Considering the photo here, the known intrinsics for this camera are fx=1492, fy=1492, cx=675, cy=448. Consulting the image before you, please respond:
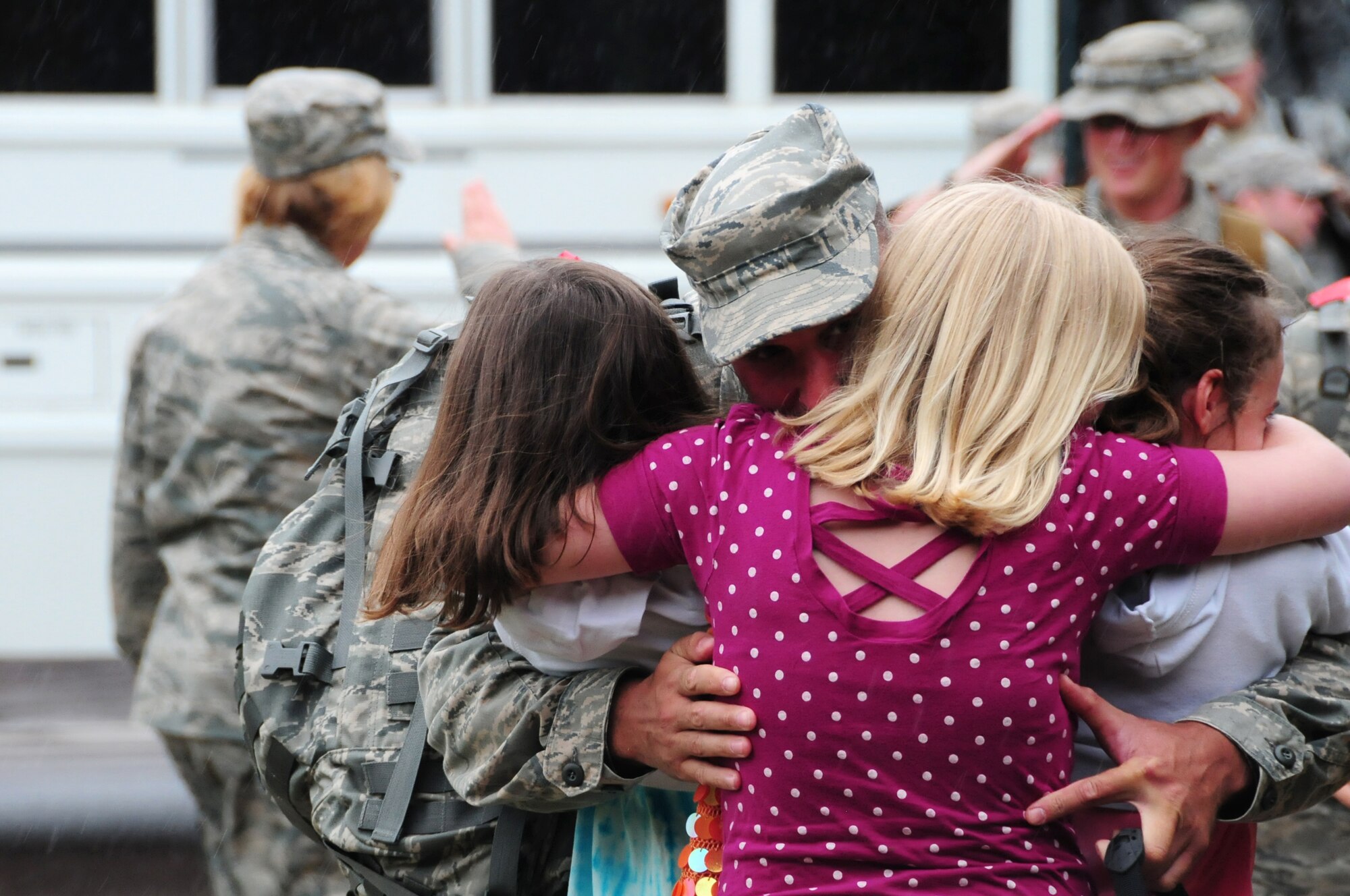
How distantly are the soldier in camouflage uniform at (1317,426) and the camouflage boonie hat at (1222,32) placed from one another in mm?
3289

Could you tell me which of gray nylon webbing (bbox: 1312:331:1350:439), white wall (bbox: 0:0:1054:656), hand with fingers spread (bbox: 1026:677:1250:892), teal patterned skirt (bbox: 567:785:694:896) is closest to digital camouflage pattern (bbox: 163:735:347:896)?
teal patterned skirt (bbox: 567:785:694:896)

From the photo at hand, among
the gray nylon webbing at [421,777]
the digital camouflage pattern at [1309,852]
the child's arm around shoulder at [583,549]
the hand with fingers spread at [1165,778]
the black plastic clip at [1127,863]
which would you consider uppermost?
the child's arm around shoulder at [583,549]

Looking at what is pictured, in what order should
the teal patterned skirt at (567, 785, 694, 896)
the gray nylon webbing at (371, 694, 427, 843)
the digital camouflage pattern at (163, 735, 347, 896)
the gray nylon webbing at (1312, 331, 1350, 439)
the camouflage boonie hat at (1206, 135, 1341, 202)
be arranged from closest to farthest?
the teal patterned skirt at (567, 785, 694, 896) < the gray nylon webbing at (371, 694, 427, 843) < the gray nylon webbing at (1312, 331, 1350, 439) < the digital camouflage pattern at (163, 735, 347, 896) < the camouflage boonie hat at (1206, 135, 1341, 202)

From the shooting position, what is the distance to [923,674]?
4.90 feet

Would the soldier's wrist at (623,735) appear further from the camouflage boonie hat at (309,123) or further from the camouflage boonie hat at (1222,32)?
the camouflage boonie hat at (1222,32)

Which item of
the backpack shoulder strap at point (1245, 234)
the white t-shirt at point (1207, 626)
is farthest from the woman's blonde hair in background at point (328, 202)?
the white t-shirt at point (1207, 626)

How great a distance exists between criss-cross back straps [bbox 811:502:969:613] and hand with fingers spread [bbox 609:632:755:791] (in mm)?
181

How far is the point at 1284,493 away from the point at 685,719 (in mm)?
705

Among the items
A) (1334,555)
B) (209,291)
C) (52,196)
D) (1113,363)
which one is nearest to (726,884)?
(1113,363)

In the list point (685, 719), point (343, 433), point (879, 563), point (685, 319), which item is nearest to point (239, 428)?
point (343, 433)

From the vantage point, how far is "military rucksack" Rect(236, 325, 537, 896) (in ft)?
6.65

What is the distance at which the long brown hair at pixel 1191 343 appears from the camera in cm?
178

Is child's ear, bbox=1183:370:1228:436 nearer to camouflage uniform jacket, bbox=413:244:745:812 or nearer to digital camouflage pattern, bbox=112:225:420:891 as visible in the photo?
camouflage uniform jacket, bbox=413:244:745:812

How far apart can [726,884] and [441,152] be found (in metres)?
4.07
